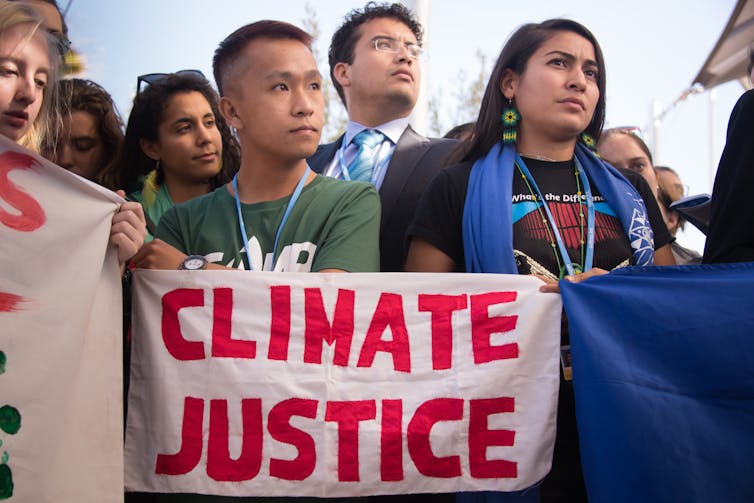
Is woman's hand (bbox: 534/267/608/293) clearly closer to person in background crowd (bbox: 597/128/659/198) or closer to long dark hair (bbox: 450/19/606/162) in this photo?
long dark hair (bbox: 450/19/606/162)

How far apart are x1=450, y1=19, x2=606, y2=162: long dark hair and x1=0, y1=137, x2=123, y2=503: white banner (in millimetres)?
1397

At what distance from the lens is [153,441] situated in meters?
2.58

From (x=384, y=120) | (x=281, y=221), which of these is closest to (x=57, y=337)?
(x=281, y=221)

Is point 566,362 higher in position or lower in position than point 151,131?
lower

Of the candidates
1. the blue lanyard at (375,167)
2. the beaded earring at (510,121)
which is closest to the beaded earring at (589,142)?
the beaded earring at (510,121)

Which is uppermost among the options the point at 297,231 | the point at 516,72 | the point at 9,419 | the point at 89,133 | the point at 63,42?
the point at 63,42

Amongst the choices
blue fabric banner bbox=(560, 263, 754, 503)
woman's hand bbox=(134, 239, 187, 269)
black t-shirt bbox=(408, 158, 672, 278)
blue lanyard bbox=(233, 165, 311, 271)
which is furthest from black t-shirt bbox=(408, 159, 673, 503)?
woman's hand bbox=(134, 239, 187, 269)

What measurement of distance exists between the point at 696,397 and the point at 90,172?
9.60ft

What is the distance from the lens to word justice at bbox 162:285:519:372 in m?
2.64

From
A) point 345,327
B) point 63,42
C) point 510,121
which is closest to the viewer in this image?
point 345,327

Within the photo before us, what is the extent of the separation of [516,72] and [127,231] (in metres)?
1.62

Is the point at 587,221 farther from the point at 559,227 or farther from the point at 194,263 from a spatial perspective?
the point at 194,263

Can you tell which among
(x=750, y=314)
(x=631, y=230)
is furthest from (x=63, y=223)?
(x=750, y=314)

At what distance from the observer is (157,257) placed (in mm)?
2711
